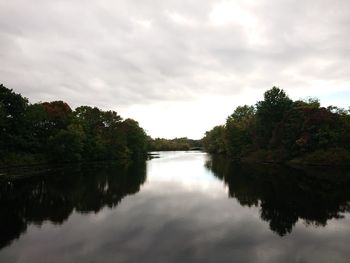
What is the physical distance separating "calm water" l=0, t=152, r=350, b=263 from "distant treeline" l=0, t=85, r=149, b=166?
28.8 metres

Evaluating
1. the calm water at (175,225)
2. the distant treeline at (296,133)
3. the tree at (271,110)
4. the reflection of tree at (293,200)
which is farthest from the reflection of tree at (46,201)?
the tree at (271,110)

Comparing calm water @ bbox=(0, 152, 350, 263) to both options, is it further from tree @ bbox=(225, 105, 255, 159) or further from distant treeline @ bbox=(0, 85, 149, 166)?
tree @ bbox=(225, 105, 255, 159)

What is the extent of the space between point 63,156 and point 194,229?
57.3m

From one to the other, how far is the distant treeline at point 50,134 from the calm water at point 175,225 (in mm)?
28846

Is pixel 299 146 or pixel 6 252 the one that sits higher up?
pixel 299 146

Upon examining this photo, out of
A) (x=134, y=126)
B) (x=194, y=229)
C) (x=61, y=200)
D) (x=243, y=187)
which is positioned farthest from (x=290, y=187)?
(x=134, y=126)

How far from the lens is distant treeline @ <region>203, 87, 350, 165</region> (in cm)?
6075

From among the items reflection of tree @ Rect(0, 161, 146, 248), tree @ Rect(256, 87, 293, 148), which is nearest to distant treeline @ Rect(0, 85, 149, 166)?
reflection of tree @ Rect(0, 161, 146, 248)

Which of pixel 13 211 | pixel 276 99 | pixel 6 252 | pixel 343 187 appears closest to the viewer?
pixel 6 252

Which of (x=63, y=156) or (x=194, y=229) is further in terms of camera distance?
(x=63, y=156)

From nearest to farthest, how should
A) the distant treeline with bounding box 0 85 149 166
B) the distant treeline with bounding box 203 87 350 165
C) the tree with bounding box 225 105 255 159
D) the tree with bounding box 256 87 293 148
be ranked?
the distant treeline with bounding box 0 85 149 166 < the distant treeline with bounding box 203 87 350 165 < the tree with bounding box 256 87 293 148 < the tree with bounding box 225 105 255 159

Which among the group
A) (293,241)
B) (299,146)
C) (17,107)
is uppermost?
(17,107)

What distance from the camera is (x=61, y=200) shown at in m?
25.3

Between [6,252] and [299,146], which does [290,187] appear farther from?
[299,146]
